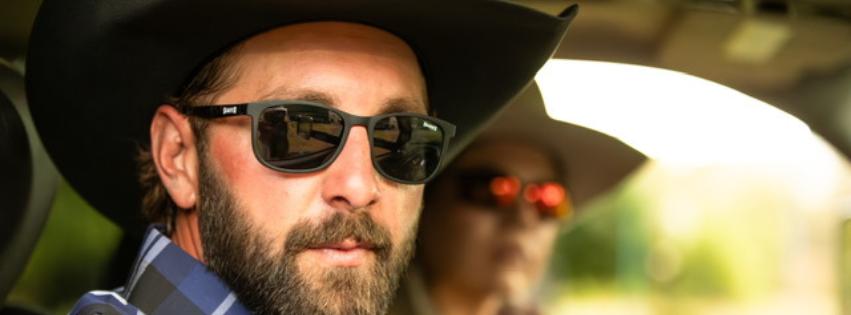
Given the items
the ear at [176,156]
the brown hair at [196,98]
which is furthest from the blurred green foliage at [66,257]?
the ear at [176,156]

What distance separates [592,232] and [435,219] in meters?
0.31

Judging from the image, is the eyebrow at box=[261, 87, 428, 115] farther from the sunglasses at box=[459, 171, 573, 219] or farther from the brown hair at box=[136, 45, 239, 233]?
the sunglasses at box=[459, 171, 573, 219]

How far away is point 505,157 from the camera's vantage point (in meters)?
2.47

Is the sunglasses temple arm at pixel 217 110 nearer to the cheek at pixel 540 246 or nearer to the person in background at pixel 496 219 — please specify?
the person in background at pixel 496 219

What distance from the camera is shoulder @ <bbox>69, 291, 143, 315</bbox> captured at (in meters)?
1.58

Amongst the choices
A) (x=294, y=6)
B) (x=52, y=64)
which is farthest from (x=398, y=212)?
(x=52, y=64)

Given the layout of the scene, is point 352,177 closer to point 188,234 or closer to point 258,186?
point 258,186

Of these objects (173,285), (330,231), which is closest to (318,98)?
(330,231)

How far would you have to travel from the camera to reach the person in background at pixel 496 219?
2469 millimetres

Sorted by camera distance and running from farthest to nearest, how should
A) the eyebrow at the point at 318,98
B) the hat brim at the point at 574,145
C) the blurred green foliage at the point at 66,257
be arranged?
the hat brim at the point at 574,145
the blurred green foliage at the point at 66,257
the eyebrow at the point at 318,98

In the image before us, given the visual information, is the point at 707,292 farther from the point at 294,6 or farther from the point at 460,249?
the point at 294,6

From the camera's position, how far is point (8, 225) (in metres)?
2.00

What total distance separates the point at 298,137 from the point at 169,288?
0.27 metres

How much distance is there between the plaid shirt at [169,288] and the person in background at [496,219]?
75cm
